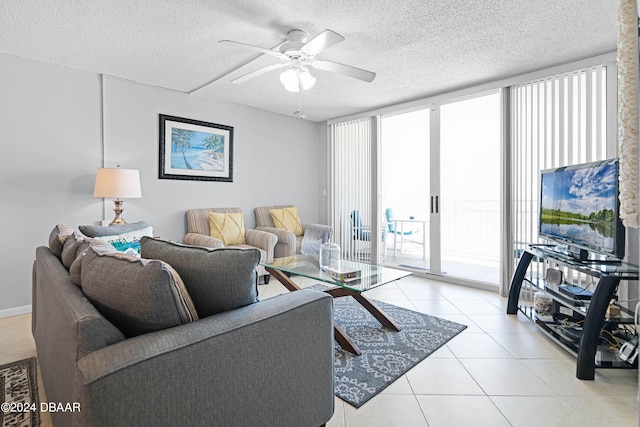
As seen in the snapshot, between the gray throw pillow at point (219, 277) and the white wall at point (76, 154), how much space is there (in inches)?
110

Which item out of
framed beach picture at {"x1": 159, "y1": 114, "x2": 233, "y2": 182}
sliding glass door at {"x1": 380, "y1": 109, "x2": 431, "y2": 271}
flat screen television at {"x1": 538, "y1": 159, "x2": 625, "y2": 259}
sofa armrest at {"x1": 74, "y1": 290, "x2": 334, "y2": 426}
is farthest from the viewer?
sliding glass door at {"x1": 380, "y1": 109, "x2": 431, "y2": 271}

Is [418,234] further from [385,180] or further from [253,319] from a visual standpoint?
[253,319]

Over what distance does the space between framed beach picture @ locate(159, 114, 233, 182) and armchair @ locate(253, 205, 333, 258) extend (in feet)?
2.40

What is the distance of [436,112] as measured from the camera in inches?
160

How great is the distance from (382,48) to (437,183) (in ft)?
6.30

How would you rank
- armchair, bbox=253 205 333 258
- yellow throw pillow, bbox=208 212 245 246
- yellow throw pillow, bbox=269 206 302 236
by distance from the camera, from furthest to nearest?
yellow throw pillow, bbox=269 206 302 236
armchair, bbox=253 205 333 258
yellow throw pillow, bbox=208 212 245 246

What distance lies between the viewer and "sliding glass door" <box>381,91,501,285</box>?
18.6 ft

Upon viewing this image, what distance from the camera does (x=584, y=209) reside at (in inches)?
89.2

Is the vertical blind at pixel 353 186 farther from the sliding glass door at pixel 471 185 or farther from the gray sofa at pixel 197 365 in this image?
the gray sofa at pixel 197 365

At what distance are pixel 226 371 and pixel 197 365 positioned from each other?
0.10m

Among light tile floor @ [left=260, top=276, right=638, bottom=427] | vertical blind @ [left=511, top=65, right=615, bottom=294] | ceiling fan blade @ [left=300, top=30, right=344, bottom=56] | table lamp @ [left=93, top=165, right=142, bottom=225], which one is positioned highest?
ceiling fan blade @ [left=300, top=30, right=344, bottom=56]

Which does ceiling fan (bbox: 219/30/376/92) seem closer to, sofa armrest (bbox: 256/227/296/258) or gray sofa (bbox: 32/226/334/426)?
gray sofa (bbox: 32/226/334/426)

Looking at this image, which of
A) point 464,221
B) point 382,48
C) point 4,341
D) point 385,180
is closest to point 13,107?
point 4,341

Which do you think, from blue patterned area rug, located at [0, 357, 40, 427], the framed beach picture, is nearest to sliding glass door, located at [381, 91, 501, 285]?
the framed beach picture
